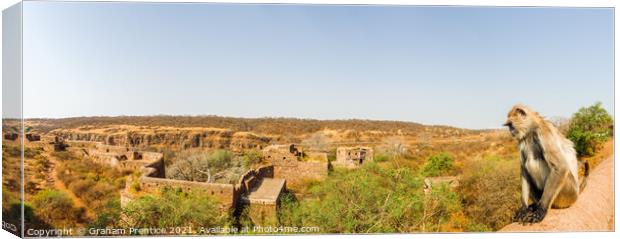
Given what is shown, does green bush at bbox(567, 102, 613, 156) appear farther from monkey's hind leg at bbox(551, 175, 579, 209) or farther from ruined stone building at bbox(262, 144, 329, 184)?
ruined stone building at bbox(262, 144, 329, 184)

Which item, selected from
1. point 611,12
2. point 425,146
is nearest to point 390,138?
point 425,146

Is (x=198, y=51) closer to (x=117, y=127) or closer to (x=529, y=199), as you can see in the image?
(x=117, y=127)

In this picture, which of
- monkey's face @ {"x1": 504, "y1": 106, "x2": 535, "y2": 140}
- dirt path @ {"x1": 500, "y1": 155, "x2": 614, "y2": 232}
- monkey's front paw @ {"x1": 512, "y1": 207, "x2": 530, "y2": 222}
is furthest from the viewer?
monkey's face @ {"x1": 504, "y1": 106, "x2": 535, "y2": 140}

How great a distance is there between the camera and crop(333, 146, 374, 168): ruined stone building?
28.1 feet

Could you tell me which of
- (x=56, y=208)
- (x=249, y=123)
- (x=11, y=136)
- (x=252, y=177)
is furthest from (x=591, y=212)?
(x=11, y=136)

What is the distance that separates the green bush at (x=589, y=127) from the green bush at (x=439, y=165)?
4.86 ft

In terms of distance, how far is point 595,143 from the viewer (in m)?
8.30

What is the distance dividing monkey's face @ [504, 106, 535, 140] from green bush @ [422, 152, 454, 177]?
87 centimetres

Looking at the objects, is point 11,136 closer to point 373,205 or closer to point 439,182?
point 373,205

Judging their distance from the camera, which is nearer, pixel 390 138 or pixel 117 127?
pixel 117 127

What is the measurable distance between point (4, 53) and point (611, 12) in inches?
285

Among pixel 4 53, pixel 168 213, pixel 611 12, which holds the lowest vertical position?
pixel 168 213

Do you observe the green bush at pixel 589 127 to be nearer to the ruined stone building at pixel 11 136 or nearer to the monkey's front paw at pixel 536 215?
the monkey's front paw at pixel 536 215

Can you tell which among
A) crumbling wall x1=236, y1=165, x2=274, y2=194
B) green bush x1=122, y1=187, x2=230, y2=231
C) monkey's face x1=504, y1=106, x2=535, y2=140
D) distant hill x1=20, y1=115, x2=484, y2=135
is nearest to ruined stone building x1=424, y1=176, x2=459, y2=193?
distant hill x1=20, y1=115, x2=484, y2=135
